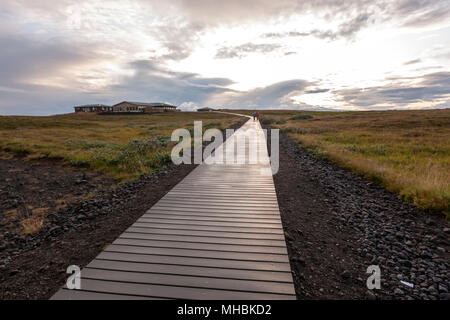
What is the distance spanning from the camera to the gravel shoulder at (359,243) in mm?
4004

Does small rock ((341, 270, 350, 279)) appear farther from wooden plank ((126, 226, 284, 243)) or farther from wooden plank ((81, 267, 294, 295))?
wooden plank ((81, 267, 294, 295))

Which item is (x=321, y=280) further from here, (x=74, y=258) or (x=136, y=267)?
(x=74, y=258)

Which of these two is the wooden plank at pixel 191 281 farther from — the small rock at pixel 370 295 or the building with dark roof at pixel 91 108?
the building with dark roof at pixel 91 108

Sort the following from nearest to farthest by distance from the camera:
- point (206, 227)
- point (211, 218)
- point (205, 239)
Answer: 1. point (205, 239)
2. point (206, 227)
3. point (211, 218)

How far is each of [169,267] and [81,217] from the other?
4.53 meters

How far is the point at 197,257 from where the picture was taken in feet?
14.0

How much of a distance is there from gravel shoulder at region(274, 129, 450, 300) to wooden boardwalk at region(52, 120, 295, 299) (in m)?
0.66

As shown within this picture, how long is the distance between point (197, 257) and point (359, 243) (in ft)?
13.3

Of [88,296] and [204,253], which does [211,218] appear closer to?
[204,253]

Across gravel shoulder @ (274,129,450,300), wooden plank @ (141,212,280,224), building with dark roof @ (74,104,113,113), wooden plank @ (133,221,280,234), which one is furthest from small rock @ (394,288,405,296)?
building with dark roof @ (74,104,113,113)

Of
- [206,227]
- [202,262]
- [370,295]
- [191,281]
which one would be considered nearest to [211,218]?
[206,227]

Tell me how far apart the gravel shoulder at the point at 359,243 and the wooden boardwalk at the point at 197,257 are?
2.15ft

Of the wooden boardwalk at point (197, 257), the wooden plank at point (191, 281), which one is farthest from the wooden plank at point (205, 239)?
the wooden plank at point (191, 281)

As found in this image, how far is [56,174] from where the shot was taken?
477 inches
